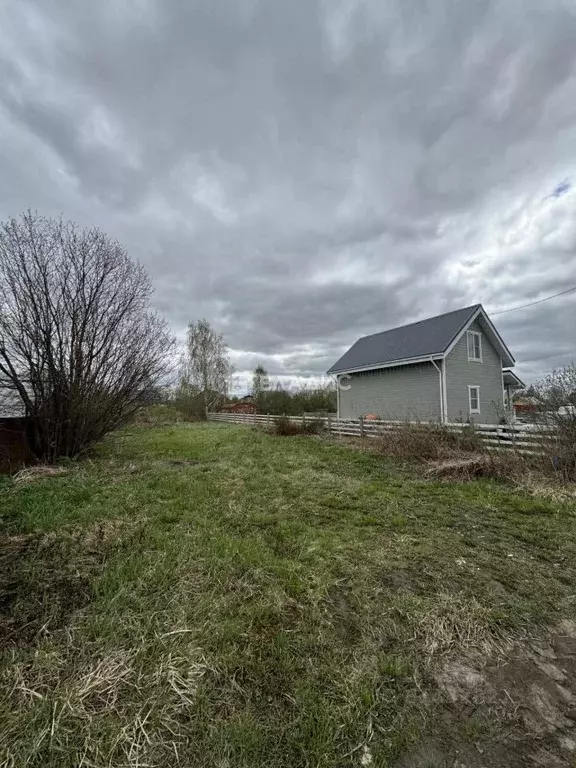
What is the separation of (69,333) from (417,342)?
514 inches

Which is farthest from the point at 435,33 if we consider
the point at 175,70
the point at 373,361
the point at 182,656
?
the point at 373,361

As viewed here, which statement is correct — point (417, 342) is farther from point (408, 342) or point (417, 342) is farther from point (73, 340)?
point (73, 340)

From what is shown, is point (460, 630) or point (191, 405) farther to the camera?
point (191, 405)

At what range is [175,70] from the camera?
6.98m

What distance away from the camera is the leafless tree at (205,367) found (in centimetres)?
3033

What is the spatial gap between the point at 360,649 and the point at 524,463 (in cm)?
614

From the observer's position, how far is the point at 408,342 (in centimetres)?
1595

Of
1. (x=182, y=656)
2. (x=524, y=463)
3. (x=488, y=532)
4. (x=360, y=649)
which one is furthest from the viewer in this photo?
(x=524, y=463)

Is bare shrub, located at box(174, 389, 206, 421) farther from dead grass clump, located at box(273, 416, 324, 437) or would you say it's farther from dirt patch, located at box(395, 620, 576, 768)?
dirt patch, located at box(395, 620, 576, 768)

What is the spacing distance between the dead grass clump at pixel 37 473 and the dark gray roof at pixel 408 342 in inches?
495

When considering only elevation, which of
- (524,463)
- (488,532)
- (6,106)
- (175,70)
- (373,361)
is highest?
(175,70)

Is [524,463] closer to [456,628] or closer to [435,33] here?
[456,628]

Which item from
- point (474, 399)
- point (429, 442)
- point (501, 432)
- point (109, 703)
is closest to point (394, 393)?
point (474, 399)

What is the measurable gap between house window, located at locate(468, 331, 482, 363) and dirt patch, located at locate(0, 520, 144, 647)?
14.7 m
